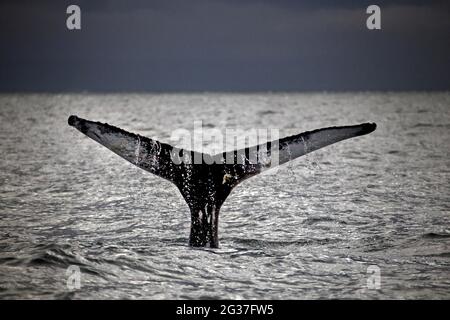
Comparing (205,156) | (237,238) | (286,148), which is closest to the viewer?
(286,148)

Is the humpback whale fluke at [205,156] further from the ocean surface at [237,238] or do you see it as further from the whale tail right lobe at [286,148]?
the ocean surface at [237,238]

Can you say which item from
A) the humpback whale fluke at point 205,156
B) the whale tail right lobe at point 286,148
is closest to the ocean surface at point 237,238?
the humpback whale fluke at point 205,156

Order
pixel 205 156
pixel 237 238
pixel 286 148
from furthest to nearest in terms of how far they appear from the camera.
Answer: pixel 237 238 → pixel 205 156 → pixel 286 148

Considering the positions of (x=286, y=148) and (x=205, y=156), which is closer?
(x=286, y=148)

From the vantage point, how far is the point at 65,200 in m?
16.1

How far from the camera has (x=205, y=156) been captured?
8.71 meters

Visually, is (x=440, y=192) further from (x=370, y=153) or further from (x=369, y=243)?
(x=370, y=153)

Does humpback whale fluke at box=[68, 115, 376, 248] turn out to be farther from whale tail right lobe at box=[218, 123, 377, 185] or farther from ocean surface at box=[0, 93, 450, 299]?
ocean surface at box=[0, 93, 450, 299]

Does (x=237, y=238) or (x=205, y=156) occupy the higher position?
(x=205, y=156)

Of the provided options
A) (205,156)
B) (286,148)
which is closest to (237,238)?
(205,156)

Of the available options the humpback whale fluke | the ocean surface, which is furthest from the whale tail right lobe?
the ocean surface

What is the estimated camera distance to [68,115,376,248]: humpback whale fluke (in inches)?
321

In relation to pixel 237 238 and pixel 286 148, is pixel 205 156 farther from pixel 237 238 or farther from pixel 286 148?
pixel 237 238
